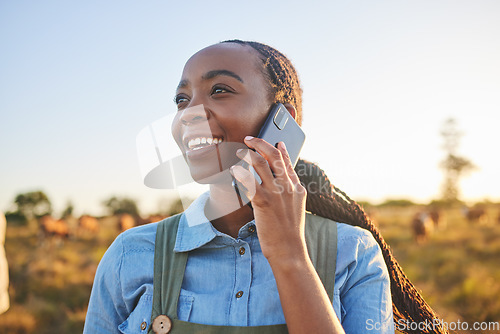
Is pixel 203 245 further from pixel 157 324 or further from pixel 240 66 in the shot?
pixel 240 66

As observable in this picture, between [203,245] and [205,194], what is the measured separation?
39cm

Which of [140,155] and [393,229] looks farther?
[393,229]

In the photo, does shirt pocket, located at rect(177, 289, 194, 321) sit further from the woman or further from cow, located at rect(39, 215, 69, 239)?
cow, located at rect(39, 215, 69, 239)

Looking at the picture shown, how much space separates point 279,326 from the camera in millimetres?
1423

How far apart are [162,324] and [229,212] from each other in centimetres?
60

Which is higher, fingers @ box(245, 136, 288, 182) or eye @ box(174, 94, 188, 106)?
eye @ box(174, 94, 188, 106)

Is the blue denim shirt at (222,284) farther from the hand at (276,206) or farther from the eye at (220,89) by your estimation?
the eye at (220,89)

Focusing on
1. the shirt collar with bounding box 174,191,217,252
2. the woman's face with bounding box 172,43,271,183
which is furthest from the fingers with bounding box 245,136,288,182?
the shirt collar with bounding box 174,191,217,252

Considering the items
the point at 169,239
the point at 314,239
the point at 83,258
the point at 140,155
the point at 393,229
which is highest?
the point at 140,155

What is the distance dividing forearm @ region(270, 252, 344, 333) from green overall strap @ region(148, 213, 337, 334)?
0.18 metres

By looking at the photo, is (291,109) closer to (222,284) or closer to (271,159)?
(271,159)

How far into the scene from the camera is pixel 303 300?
4.16 ft

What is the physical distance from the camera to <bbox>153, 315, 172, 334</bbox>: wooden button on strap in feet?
4.78

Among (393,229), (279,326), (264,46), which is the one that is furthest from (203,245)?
(393,229)
